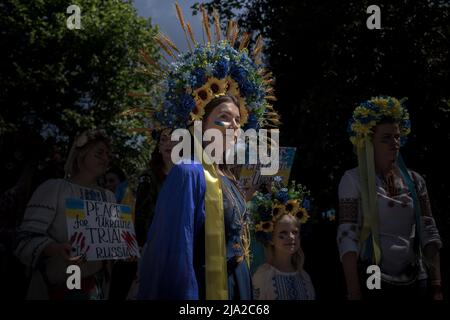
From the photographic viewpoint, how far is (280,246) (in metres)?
5.60

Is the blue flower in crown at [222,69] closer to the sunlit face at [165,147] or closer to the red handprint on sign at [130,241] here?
the sunlit face at [165,147]

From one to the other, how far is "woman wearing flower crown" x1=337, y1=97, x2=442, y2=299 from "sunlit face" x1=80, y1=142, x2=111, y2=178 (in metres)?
1.76

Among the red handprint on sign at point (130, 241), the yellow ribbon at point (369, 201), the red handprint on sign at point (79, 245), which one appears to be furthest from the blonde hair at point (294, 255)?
the red handprint on sign at point (79, 245)

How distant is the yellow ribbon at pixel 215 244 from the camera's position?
3.02 metres

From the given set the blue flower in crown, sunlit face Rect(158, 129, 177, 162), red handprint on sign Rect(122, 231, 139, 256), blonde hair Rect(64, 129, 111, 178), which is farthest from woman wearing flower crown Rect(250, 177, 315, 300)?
the blue flower in crown

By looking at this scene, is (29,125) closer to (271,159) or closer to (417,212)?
(271,159)

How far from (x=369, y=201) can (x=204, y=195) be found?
1.67m

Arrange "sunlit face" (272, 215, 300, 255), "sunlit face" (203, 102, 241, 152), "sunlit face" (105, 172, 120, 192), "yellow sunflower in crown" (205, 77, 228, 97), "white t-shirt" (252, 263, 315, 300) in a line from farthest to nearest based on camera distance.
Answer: "sunlit face" (105, 172, 120, 192), "sunlit face" (272, 215, 300, 255), "white t-shirt" (252, 263, 315, 300), "yellow sunflower in crown" (205, 77, 228, 97), "sunlit face" (203, 102, 241, 152)

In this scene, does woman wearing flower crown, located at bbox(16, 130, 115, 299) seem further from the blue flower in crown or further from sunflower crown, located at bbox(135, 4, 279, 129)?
the blue flower in crown

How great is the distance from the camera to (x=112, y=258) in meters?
4.17

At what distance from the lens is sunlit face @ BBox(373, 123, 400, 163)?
4.60 metres

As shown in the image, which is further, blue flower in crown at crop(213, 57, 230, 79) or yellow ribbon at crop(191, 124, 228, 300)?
blue flower in crown at crop(213, 57, 230, 79)

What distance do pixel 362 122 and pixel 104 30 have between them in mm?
15556
